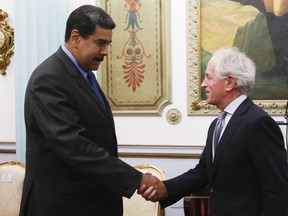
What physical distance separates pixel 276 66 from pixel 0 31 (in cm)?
267

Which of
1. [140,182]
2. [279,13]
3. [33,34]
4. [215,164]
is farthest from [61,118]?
[279,13]

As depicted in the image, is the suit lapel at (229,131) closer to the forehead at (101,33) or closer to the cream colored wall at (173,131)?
the forehead at (101,33)

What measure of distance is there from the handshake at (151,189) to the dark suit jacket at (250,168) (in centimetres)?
33

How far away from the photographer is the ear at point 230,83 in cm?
216

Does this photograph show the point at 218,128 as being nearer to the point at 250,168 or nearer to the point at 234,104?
the point at 234,104

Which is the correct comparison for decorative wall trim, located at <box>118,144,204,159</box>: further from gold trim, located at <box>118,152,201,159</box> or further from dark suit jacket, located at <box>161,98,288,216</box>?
dark suit jacket, located at <box>161,98,288,216</box>

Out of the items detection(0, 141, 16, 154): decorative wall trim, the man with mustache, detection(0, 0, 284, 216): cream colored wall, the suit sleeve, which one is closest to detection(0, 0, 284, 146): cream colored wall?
detection(0, 0, 284, 216): cream colored wall

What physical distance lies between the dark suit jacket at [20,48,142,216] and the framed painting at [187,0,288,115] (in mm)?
→ 1970

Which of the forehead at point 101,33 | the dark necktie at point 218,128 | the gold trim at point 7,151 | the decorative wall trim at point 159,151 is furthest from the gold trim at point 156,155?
the forehead at point 101,33

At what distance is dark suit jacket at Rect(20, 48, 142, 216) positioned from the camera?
2018mm

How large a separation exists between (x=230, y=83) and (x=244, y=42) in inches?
72.2

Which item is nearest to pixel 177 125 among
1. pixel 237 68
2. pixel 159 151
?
pixel 159 151

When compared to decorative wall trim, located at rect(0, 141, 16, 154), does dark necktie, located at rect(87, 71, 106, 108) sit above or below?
above

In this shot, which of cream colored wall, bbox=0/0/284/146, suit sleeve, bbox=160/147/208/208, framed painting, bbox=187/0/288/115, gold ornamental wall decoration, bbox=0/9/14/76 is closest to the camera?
suit sleeve, bbox=160/147/208/208
